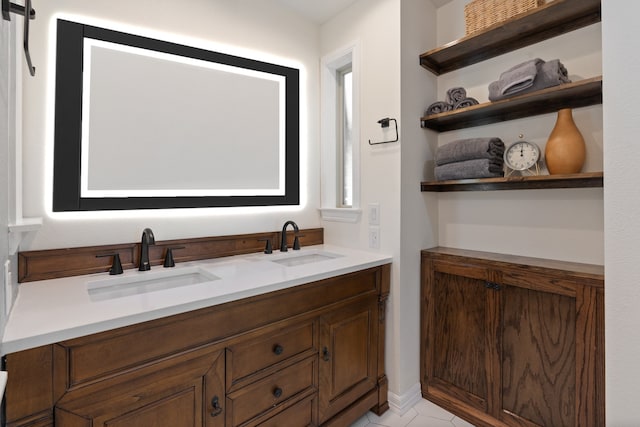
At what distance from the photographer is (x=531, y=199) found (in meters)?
1.69

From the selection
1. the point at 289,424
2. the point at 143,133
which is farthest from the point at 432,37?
the point at 289,424

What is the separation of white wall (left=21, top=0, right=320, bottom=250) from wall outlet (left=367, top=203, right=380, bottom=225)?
50 cm

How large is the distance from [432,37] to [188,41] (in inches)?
A: 59.2

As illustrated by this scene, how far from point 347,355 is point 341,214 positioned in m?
0.90

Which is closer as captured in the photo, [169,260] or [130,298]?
[130,298]

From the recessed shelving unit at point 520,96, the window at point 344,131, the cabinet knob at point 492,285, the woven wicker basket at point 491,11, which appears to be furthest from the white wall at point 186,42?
the cabinet knob at point 492,285

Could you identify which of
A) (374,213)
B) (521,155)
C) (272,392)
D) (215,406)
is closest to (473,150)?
(521,155)

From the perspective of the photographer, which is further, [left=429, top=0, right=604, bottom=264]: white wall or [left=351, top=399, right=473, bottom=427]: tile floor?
[left=351, top=399, right=473, bottom=427]: tile floor

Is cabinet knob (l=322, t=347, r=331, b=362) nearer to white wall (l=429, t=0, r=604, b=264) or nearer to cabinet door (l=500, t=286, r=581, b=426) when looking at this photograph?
cabinet door (l=500, t=286, r=581, b=426)

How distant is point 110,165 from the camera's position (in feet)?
5.04

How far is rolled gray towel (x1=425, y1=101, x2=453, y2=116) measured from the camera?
1.84 m

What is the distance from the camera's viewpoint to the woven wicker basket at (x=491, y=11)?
1.53 meters

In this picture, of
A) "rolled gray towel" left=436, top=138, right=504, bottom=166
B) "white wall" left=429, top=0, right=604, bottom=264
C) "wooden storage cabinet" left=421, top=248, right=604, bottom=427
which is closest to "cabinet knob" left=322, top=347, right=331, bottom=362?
"wooden storage cabinet" left=421, top=248, right=604, bottom=427

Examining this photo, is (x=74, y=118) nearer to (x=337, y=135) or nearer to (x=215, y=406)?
(x=215, y=406)
